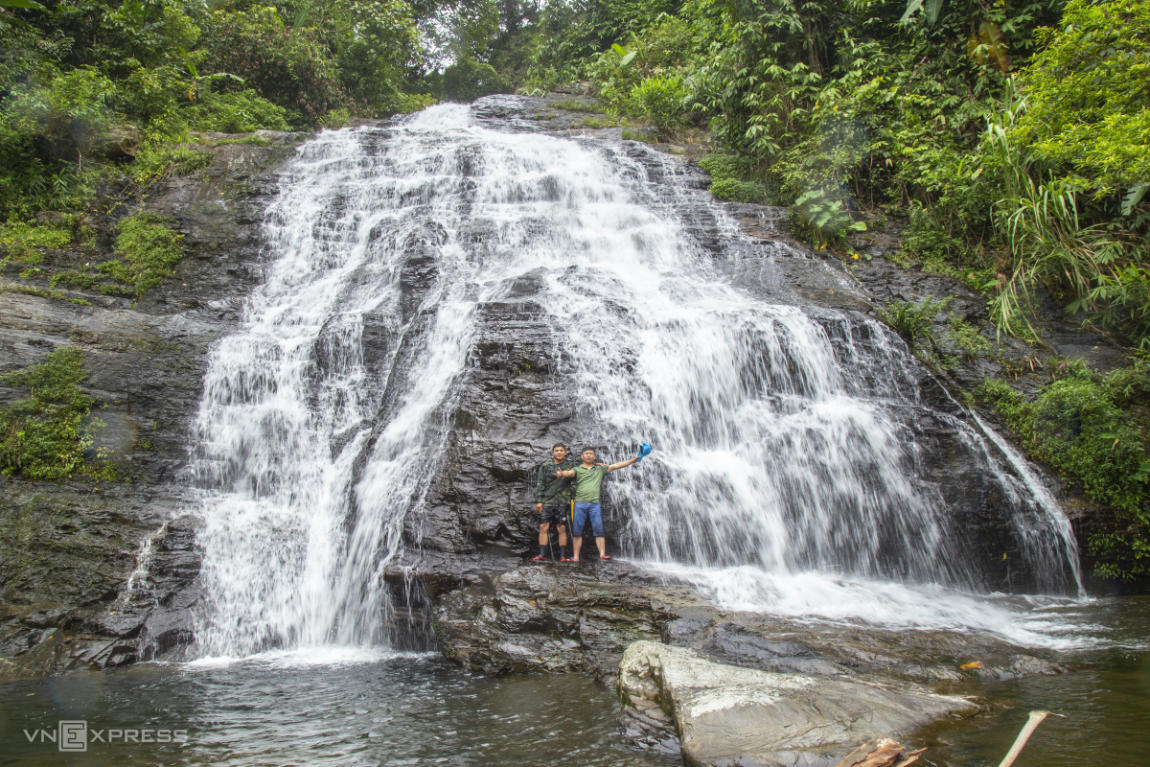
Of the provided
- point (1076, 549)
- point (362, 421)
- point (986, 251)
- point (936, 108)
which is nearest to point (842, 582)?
point (1076, 549)

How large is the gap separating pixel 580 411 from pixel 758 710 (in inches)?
205

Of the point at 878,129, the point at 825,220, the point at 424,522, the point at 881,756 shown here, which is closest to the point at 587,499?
the point at 424,522

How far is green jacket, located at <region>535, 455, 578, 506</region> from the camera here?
24.2 feet

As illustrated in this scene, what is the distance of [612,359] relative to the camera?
30.7 ft

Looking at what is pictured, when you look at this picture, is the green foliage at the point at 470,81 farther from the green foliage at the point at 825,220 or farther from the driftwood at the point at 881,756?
the driftwood at the point at 881,756

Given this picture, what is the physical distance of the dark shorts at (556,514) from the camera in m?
7.35

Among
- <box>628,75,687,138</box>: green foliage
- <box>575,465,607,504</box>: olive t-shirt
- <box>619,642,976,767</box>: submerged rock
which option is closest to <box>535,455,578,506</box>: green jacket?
<box>575,465,607,504</box>: olive t-shirt

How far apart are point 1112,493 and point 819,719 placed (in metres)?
7.38

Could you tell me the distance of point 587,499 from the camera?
24.0 ft

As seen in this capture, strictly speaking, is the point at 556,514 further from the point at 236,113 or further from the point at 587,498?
the point at 236,113

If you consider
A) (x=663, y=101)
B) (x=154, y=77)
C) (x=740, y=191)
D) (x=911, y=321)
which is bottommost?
(x=911, y=321)

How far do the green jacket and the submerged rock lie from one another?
2.89 m

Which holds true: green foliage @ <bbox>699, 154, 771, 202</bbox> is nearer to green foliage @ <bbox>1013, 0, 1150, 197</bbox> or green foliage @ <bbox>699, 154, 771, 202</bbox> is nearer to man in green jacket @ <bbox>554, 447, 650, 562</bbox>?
green foliage @ <bbox>1013, 0, 1150, 197</bbox>

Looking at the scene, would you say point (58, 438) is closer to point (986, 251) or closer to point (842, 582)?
point (842, 582)
